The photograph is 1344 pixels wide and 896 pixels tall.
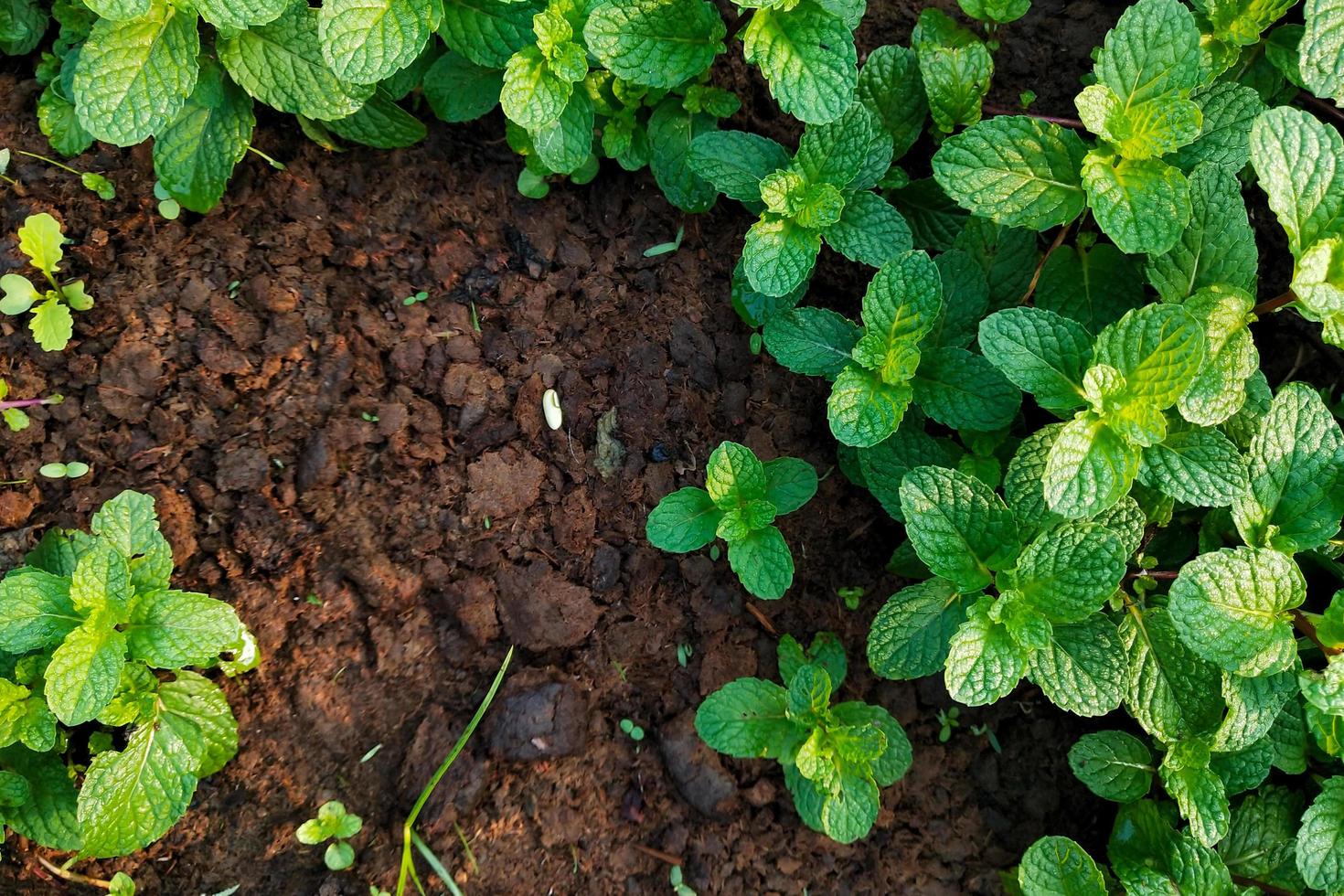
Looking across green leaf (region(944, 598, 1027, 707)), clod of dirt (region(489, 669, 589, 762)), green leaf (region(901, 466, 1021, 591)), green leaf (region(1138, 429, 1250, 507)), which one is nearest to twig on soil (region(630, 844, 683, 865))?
clod of dirt (region(489, 669, 589, 762))

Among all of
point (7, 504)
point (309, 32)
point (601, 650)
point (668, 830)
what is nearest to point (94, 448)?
point (7, 504)

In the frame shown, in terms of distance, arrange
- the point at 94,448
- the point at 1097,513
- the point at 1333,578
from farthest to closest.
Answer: the point at 1333,578
the point at 94,448
the point at 1097,513

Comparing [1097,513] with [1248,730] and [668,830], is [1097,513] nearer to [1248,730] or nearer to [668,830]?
[1248,730]

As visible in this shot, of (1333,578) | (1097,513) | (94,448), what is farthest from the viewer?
(1333,578)

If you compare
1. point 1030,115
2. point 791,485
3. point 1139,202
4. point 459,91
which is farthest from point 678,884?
point 1030,115

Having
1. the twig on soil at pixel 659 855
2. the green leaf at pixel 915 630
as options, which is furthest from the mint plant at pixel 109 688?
the green leaf at pixel 915 630

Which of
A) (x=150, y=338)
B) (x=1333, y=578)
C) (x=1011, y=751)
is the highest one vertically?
(x=150, y=338)

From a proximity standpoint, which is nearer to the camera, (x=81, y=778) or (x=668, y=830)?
(x=81, y=778)
